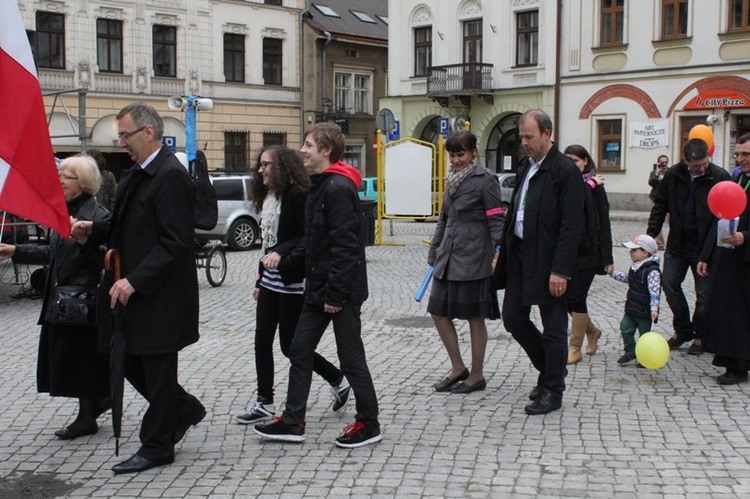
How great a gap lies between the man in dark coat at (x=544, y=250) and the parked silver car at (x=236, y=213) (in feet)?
44.3

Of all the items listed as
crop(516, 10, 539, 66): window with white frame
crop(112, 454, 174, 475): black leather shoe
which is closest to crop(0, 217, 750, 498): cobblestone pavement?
crop(112, 454, 174, 475): black leather shoe

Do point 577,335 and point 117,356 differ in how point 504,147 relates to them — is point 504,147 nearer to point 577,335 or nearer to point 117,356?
point 577,335

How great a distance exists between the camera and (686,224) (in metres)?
8.00

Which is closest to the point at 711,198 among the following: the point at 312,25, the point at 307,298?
the point at 307,298

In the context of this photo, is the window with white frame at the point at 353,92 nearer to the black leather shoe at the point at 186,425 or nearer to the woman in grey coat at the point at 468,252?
the woman in grey coat at the point at 468,252

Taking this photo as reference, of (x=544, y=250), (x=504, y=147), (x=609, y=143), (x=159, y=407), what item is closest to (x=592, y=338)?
(x=544, y=250)

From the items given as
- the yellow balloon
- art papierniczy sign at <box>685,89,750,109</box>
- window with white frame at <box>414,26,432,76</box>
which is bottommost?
the yellow balloon

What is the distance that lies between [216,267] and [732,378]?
821 centimetres

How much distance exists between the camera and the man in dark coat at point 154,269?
4.92 meters

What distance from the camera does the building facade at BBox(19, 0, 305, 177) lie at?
34.9m

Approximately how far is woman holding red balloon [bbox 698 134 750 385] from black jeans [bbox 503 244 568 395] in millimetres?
1570

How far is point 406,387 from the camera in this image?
698 centimetres

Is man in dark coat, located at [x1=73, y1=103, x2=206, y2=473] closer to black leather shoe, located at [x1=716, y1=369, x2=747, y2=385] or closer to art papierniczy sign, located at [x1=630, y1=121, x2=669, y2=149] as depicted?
black leather shoe, located at [x1=716, y1=369, x2=747, y2=385]

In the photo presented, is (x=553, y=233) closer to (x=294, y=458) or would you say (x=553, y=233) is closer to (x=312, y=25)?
(x=294, y=458)
